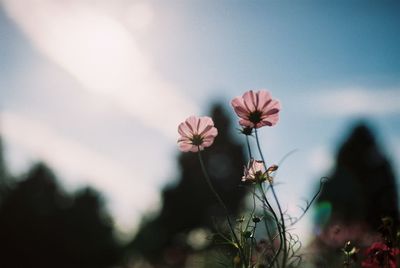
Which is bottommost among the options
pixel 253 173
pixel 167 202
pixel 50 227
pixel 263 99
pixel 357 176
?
pixel 253 173

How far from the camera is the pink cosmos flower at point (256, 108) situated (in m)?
1.93

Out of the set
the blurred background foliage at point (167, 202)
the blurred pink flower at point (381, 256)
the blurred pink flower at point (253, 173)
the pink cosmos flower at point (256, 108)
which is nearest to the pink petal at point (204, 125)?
the pink cosmos flower at point (256, 108)

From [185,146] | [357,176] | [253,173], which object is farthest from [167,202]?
[253,173]

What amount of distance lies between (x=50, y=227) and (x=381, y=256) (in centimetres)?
3018

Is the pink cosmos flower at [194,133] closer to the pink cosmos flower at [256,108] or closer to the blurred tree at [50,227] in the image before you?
the pink cosmos flower at [256,108]

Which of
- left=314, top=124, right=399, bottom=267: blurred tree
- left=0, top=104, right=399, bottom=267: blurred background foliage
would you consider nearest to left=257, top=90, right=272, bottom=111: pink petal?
left=314, top=124, right=399, bottom=267: blurred tree

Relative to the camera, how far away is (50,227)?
2842 cm

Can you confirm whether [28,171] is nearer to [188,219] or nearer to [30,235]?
[30,235]

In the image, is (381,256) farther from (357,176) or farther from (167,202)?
(167,202)

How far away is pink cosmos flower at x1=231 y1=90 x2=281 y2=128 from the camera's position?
193cm

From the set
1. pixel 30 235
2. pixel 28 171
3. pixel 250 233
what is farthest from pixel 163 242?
pixel 250 233

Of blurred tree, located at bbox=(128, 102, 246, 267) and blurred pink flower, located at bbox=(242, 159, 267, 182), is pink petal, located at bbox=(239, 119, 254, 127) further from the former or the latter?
blurred tree, located at bbox=(128, 102, 246, 267)

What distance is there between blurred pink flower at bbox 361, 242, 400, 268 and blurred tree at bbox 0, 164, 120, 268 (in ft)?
95.4

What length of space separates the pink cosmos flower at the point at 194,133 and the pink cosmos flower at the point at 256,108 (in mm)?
249
